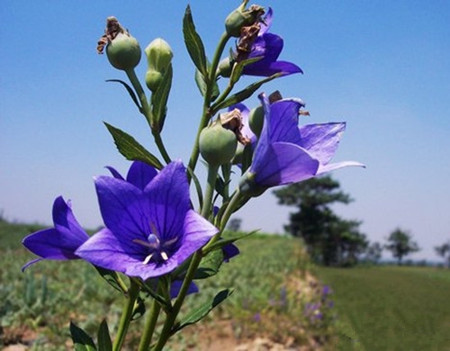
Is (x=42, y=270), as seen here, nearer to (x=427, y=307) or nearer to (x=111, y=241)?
(x=111, y=241)

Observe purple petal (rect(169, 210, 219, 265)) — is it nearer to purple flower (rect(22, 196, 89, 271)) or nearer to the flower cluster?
the flower cluster

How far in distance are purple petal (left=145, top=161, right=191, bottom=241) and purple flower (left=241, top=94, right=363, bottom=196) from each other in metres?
0.12

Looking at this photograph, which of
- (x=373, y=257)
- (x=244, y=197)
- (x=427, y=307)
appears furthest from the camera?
(x=373, y=257)

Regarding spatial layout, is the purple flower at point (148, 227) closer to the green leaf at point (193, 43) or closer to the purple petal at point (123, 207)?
the purple petal at point (123, 207)

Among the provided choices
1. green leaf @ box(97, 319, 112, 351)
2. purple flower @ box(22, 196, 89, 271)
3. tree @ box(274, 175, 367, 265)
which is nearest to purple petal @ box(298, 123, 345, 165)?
purple flower @ box(22, 196, 89, 271)

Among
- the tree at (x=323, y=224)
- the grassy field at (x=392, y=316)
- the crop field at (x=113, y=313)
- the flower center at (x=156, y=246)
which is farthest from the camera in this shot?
the tree at (x=323, y=224)

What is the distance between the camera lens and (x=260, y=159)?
0.98 meters

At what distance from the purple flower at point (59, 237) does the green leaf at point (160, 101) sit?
23cm

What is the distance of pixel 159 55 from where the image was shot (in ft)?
3.82

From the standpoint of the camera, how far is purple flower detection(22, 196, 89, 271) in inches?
42.6

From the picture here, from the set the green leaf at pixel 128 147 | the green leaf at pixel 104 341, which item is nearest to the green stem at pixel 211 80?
the green leaf at pixel 128 147

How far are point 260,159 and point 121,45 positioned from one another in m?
0.38

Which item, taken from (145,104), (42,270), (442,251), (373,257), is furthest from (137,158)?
(442,251)

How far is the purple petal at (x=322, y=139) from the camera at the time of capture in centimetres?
107
